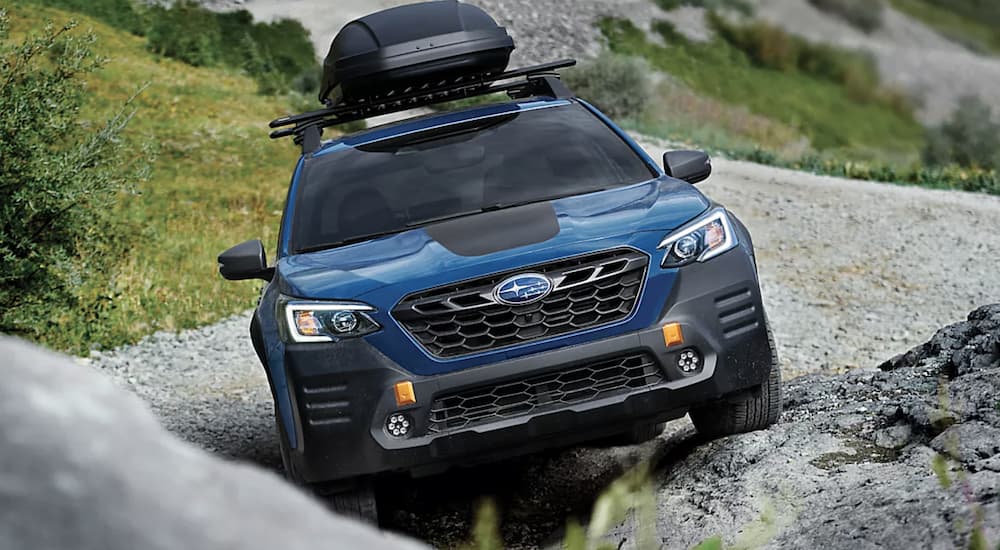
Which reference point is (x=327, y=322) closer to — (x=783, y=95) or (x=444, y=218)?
(x=444, y=218)

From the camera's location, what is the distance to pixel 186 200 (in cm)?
2270

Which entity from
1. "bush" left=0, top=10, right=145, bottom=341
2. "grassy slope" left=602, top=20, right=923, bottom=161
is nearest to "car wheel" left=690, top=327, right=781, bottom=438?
"bush" left=0, top=10, right=145, bottom=341

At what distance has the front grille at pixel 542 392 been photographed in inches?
198

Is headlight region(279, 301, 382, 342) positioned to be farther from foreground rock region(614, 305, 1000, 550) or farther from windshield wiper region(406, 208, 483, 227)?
foreground rock region(614, 305, 1000, 550)

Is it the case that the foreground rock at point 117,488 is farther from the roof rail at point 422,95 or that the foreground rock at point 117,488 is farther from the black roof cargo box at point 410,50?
the black roof cargo box at point 410,50

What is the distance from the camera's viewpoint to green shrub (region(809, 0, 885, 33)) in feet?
201

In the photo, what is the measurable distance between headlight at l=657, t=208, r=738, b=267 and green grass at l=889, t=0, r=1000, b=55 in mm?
61764

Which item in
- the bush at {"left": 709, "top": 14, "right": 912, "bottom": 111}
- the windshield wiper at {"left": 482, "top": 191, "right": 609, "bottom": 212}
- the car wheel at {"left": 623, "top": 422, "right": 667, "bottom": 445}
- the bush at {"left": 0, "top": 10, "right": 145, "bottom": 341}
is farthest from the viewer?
the bush at {"left": 709, "top": 14, "right": 912, "bottom": 111}

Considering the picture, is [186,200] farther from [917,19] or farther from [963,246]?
[917,19]

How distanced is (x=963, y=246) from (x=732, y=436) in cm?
1069

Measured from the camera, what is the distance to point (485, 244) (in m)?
5.29

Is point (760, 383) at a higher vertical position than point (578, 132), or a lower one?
lower

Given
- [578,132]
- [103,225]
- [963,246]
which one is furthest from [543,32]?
[578,132]

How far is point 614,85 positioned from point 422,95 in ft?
84.9
